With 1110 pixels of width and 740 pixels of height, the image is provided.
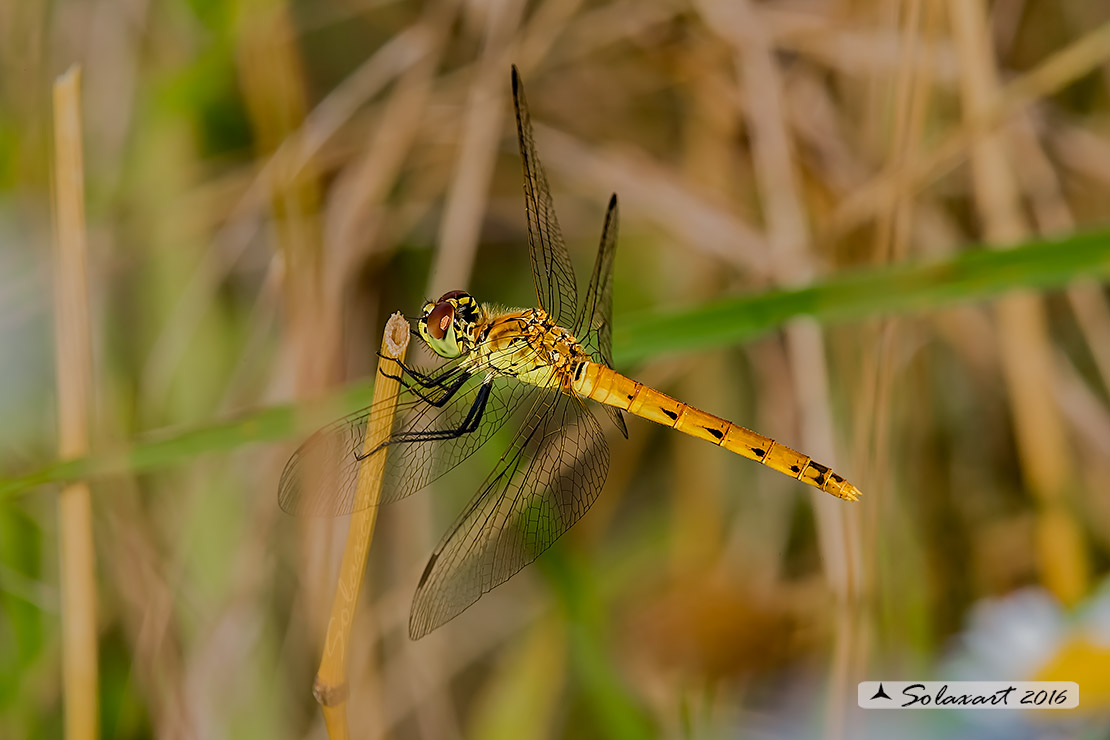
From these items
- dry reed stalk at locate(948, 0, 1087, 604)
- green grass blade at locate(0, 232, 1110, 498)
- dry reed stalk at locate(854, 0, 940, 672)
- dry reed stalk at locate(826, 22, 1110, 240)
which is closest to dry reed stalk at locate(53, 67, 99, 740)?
green grass blade at locate(0, 232, 1110, 498)

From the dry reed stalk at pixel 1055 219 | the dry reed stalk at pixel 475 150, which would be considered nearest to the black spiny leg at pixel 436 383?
the dry reed stalk at pixel 475 150

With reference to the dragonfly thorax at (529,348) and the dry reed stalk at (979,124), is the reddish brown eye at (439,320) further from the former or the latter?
the dry reed stalk at (979,124)

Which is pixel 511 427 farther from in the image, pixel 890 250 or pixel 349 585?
pixel 890 250

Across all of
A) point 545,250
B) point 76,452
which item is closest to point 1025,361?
point 545,250

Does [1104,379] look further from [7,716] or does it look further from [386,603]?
[7,716]

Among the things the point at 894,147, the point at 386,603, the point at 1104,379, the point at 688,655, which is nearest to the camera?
the point at 688,655

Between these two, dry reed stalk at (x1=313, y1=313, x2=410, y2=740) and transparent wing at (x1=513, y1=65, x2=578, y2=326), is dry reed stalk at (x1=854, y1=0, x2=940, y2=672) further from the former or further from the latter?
dry reed stalk at (x1=313, y1=313, x2=410, y2=740)

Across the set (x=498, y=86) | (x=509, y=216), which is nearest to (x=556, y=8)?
(x=498, y=86)
